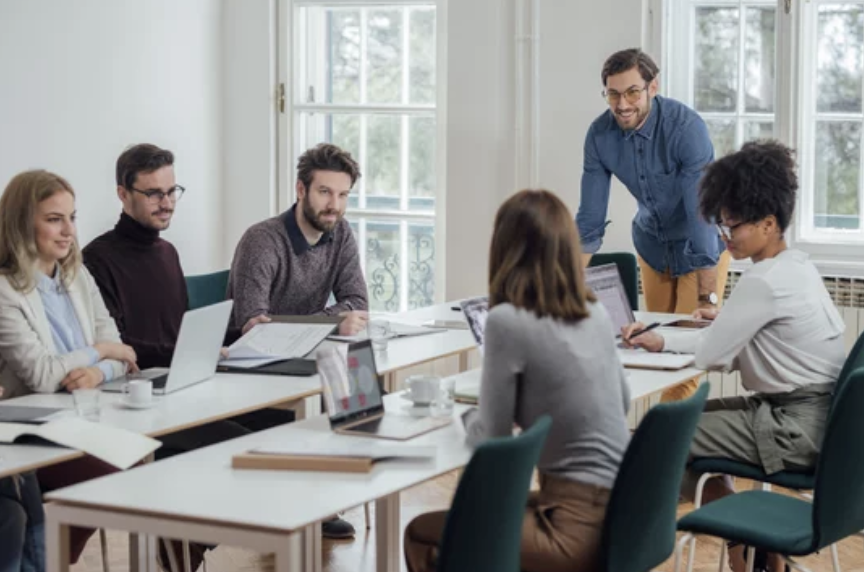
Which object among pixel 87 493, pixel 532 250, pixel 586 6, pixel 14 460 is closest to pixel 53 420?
pixel 14 460

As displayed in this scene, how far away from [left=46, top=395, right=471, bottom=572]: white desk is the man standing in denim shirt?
2581 mm

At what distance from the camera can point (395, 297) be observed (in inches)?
289

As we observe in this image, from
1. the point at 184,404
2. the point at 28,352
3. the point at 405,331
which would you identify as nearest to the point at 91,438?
the point at 184,404

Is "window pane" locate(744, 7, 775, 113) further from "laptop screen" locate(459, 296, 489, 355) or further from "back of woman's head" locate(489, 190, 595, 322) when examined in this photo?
"back of woman's head" locate(489, 190, 595, 322)

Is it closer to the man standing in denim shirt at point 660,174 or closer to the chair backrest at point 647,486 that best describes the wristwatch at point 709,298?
the man standing in denim shirt at point 660,174

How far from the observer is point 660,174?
18.3 ft

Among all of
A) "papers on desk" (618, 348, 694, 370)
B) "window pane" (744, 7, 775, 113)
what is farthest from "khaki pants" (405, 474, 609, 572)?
"window pane" (744, 7, 775, 113)

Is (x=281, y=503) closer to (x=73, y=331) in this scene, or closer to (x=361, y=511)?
(x=73, y=331)

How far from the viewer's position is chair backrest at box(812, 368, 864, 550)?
131 inches

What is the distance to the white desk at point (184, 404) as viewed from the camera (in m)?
3.11

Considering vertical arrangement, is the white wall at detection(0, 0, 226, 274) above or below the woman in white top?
above

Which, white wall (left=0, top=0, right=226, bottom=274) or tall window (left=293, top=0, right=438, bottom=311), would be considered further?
tall window (left=293, top=0, right=438, bottom=311)

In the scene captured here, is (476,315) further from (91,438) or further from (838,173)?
(838,173)

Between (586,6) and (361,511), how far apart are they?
260 cm
